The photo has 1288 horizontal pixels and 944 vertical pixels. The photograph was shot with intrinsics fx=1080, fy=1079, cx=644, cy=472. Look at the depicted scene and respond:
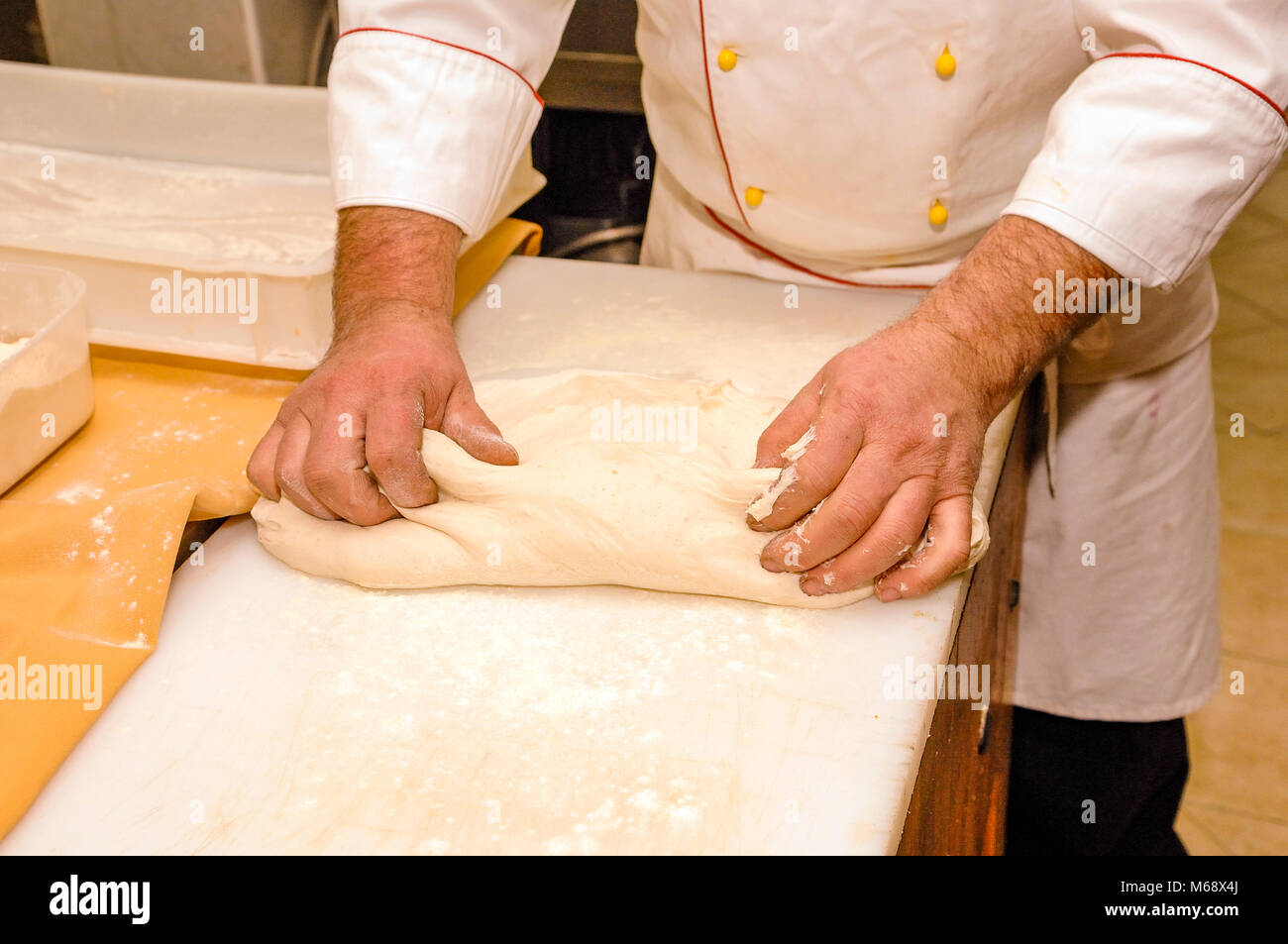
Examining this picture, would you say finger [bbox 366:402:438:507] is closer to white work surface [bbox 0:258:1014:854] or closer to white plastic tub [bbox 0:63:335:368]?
white work surface [bbox 0:258:1014:854]

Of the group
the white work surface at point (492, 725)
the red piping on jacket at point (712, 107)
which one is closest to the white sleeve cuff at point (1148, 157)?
the white work surface at point (492, 725)

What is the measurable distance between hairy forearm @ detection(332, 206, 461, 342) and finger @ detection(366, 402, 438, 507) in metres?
0.18

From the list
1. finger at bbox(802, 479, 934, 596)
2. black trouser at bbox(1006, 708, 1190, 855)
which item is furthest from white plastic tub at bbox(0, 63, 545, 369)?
black trouser at bbox(1006, 708, 1190, 855)

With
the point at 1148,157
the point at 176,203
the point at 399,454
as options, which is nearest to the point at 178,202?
the point at 176,203

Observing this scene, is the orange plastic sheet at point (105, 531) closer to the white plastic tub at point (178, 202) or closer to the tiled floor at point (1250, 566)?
the white plastic tub at point (178, 202)

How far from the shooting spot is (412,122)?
1.38m

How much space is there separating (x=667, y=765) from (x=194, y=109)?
149 centimetres

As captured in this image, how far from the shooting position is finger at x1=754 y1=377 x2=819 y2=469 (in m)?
1.13

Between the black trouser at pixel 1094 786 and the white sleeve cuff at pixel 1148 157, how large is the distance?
0.93 metres

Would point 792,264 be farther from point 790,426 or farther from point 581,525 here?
point 581,525

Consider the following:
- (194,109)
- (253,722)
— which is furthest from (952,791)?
(194,109)

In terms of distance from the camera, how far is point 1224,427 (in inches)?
139

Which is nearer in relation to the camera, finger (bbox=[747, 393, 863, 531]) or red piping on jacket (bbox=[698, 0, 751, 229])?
finger (bbox=[747, 393, 863, 531])

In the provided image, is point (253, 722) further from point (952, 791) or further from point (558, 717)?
point (952, 791)
